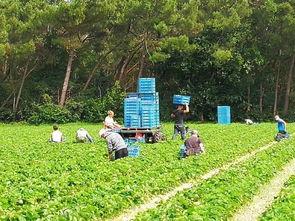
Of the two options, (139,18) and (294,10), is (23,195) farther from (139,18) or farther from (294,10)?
(294,10)

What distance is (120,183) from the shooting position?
1166 cm

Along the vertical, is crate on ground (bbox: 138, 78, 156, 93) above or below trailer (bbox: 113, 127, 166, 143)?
above

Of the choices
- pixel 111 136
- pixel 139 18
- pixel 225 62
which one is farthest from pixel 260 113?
pixel 111 136

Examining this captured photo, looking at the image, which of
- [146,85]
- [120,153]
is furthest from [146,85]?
[120,153]

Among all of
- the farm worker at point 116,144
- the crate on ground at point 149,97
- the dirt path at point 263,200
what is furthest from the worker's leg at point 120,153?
the crate on ground at point 149,97

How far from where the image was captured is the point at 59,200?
957cm

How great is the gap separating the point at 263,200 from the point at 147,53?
3926cm

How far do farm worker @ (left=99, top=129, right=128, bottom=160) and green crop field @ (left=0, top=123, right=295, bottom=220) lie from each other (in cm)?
50

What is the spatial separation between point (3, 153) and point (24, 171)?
600cm

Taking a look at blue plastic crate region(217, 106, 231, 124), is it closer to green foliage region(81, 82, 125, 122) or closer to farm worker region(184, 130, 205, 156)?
green foliage region(81, 82, 125, 122)


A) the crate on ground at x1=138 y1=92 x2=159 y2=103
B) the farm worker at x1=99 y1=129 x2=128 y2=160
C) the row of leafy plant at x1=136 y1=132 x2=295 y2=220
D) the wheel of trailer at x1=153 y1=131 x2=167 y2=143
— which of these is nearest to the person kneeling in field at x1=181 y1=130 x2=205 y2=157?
the farm worker at x1=99 y1=129 x2=128 y2=160

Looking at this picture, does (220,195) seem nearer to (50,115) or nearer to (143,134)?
(143,134)

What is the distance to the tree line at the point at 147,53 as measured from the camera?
45.5 meters

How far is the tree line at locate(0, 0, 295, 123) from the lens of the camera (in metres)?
45.5
